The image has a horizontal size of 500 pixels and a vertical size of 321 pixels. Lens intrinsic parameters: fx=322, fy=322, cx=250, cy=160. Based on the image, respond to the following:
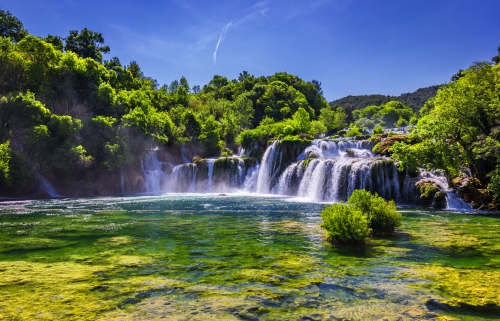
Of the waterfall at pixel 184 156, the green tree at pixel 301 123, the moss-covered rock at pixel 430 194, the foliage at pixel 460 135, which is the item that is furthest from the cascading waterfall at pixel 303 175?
the green tree at pixel 301 123

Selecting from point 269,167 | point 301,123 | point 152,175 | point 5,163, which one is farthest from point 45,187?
point 301,123

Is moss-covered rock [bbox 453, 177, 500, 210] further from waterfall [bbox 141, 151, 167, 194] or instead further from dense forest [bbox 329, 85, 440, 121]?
dense forest [bbox 329, 85, 440, 121]

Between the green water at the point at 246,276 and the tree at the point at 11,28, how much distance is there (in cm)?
6183

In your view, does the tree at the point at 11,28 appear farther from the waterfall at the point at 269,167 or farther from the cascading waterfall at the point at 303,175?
the waterfall at the point at 269,167

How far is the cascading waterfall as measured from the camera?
93.6ft

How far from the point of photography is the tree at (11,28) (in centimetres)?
5922

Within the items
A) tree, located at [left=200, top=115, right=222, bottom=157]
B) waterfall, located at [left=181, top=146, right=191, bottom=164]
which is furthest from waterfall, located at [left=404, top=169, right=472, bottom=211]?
waterfall, located at [left=181, top=146, right=191, bottom=164]

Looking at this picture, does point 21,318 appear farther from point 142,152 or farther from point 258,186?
point 142,152

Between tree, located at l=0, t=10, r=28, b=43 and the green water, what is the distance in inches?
2434

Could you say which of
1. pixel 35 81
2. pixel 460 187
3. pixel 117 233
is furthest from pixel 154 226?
pixel 35 81

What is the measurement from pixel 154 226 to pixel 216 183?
3047 cm

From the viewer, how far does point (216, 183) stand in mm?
46250

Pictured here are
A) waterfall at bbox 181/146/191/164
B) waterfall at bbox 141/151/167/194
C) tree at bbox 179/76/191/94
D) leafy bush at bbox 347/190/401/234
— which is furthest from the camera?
tree at bbox 179/76/191/94

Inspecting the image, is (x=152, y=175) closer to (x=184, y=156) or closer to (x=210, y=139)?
(x=184, y=156)
